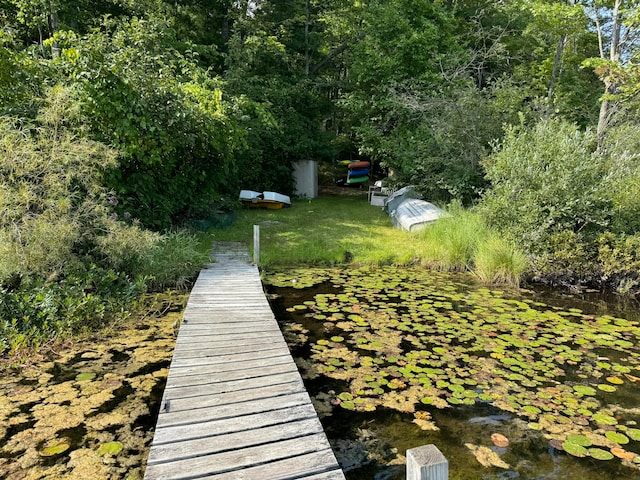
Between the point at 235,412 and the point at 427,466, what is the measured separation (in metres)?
1.73

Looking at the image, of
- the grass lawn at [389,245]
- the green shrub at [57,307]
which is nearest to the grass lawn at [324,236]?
the grass lawn at [389,245]

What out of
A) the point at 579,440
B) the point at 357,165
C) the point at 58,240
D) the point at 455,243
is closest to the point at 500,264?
the point at 455,243

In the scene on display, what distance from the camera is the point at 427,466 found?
1440mm

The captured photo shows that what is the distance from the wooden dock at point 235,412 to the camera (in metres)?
2.30

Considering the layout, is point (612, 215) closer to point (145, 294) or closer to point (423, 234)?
point (423, 234)

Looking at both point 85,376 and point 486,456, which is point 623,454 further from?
point 85,376

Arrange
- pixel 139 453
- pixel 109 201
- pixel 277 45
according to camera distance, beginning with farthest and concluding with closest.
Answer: pixel 277 45
pixel 109 201
pixel 139 453

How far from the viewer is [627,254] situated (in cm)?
647

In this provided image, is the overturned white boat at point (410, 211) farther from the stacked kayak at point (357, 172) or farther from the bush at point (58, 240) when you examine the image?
the stacked kayak at point (357, 172)

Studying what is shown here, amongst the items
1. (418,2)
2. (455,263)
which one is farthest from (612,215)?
(418,2)

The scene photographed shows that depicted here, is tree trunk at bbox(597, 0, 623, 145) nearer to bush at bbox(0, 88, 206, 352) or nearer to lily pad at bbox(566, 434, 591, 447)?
lily pad at bbox(566, 434, 591, 447)

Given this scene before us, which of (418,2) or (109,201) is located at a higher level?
(418,2)

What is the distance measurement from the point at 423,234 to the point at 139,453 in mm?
6960

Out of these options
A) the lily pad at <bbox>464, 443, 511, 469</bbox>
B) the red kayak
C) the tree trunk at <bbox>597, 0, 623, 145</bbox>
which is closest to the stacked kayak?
the red kayak
